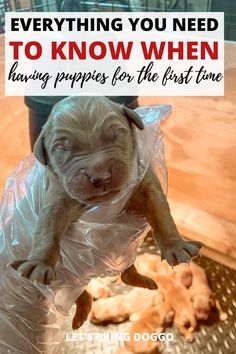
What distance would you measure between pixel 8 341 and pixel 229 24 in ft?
2.49

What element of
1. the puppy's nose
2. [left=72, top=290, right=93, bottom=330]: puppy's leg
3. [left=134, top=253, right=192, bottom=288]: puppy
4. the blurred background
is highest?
the puppy's nose

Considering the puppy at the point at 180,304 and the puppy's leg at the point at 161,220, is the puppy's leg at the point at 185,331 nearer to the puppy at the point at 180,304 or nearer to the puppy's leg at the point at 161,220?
the puppy at the point at 180,304

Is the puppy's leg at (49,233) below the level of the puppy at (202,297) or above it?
above

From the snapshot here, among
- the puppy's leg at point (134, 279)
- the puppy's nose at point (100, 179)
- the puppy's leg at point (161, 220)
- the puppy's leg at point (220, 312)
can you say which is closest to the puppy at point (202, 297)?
the puppy's leg at point (220, 312)

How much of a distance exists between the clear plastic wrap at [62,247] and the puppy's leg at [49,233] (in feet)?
0.07

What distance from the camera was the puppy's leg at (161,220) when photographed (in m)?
0.34

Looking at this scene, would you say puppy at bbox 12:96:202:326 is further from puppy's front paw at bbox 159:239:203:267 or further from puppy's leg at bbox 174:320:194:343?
puppy's leg at bbox 174:320:194:343

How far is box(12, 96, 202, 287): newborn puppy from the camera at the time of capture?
1.02ft

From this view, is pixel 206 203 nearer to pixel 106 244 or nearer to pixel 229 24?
pixel 106 244

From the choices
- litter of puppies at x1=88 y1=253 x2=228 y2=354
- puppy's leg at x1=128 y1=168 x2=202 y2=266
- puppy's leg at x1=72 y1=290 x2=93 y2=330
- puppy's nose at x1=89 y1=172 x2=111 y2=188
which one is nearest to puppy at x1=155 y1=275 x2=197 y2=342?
litter of puppies at x1=88 y1=253 x2=228 y2=354

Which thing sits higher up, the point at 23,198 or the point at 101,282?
the point at 23,198

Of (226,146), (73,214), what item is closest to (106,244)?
(73,214)

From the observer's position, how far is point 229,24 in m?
0.96

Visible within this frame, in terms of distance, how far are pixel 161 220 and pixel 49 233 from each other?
91mm
